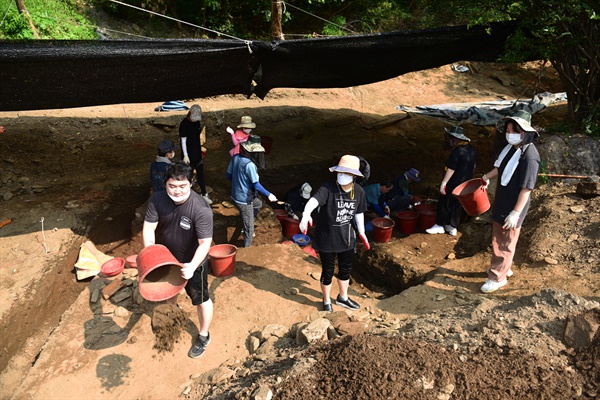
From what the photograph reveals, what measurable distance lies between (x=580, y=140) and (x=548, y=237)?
2435 millimetres

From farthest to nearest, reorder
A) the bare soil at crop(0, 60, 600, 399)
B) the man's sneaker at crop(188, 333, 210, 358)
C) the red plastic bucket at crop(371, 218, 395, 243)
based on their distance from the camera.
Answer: the red plastic bucket at crop(371, 218, 395, 243)
the man's sneaker at crop(188, 333, 210, 358)
the bare soil at crop(0, 60, 600, 399)

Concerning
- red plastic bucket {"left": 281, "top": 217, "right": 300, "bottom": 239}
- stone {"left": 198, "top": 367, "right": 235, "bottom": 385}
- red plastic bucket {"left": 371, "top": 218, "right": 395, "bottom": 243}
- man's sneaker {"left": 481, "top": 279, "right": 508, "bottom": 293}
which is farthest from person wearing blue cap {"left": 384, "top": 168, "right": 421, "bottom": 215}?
stone {"left": 198, "top": 367, "right": 235, "bottom": 385}

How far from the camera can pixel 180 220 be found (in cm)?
360

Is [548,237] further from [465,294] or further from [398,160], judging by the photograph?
[398,160]

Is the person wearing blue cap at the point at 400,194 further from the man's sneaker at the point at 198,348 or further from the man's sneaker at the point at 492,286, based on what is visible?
the man's sneaker at the point at 198,348

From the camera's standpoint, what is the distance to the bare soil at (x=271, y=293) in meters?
3.14

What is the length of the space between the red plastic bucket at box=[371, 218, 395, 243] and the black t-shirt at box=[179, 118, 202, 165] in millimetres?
2993

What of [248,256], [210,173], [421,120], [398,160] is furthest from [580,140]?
[210,173]

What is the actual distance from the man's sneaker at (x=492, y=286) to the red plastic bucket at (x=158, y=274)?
3.34m

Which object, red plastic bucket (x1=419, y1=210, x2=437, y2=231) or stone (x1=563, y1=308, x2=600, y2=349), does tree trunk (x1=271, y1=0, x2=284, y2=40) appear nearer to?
red plastic bucket (x1=419, y1=210, x2=437, y2=231)

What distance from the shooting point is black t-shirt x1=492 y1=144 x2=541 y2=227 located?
4383mm

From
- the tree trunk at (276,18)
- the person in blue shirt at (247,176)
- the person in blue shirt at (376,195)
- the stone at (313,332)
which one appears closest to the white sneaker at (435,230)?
the person in blue shirt at (376,195)

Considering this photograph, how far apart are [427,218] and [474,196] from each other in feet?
6.70

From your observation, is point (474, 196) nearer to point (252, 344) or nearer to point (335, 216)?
point (335, 216)
